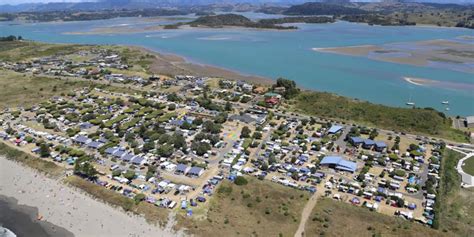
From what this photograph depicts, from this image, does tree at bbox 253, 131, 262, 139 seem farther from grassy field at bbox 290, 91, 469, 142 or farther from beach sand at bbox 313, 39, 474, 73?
beach sand at bbox 313, 39, 474, 73

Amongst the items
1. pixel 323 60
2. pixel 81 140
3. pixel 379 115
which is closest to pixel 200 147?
pixel 81 140

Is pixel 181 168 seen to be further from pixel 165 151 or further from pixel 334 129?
pixel 334 129

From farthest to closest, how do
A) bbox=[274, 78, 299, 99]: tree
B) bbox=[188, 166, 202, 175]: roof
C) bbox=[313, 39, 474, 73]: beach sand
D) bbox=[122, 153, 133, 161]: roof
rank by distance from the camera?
bbox=[313, 39, 474, 73]: beach sand < bbox=[274, 78, 299, 99]: tree < bbox=[122, 153, 133, 161]: roof < bbox=[188, 166, 202, 175]: roof

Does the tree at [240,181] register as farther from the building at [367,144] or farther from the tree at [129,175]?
the building at [367,144]

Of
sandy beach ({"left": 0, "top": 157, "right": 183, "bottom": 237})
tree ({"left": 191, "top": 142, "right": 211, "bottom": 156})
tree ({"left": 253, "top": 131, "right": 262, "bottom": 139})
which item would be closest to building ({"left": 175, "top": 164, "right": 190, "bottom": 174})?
tree ({"left": 191, "top": 142, "right": 211, "bottom": 156})

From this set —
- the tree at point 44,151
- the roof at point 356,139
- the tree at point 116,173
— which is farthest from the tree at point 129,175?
the roof at point 356,139

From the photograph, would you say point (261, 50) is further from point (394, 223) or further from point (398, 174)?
A: point (394, 223)
